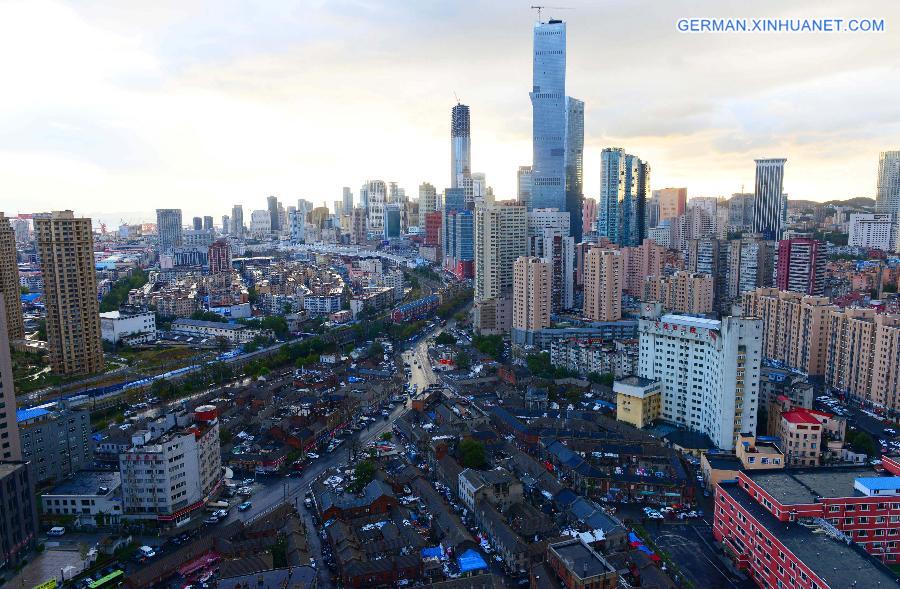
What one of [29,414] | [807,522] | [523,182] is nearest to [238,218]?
[523,182]

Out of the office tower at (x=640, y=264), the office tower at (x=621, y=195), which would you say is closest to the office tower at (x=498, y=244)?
the office tower at (x=640, y=264)

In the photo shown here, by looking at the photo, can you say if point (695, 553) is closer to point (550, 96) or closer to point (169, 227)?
point (550, 96)

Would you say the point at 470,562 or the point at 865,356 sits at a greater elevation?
the point at 865,356

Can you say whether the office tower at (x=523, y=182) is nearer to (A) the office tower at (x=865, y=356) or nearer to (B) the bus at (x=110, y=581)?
(A) the office tower at (x=865, y=356)

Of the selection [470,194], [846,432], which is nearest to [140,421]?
[846,432]

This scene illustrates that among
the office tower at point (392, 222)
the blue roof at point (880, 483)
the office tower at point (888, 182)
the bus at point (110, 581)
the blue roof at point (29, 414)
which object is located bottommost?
the bus at point (110, 581)

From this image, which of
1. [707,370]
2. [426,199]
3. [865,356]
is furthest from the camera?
[426,199]
